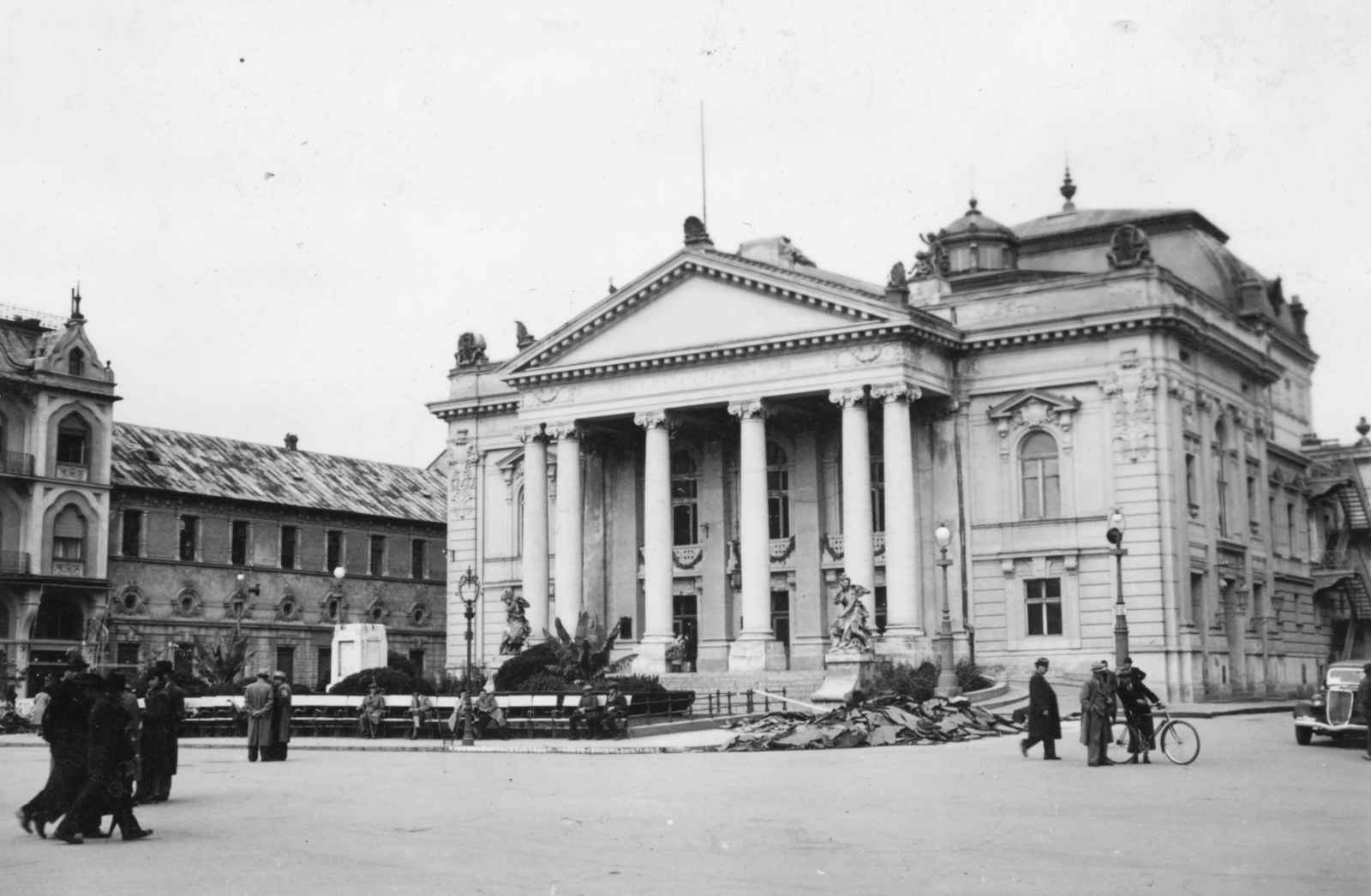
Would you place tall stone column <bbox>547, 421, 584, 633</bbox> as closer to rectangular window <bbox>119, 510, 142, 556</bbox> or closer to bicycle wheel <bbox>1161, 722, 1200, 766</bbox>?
rectangular window <bbox>119, 510, 142, 556</bbox>

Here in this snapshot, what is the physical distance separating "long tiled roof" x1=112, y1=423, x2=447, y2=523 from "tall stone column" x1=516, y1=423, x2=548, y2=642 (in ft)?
57.5

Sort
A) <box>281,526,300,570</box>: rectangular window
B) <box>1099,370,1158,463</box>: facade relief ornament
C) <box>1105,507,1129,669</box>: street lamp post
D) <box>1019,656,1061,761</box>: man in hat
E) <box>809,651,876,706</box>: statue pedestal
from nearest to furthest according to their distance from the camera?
<box>1019,656,1061,761</box>: man in hat < <box>1105,507,1129,669</box>: street lamp post < <box>809,651,876,706</box>: statue pedestal < <box>1099,370,1158,463</box>: facade relief ornament < <box>281,526,300,570</box>: rectangular window

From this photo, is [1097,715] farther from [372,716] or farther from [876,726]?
[372,716]

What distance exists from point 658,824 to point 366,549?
5782 cm

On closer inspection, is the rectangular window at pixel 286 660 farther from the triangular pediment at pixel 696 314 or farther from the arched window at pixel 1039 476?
the arched window at pixel 1039 476

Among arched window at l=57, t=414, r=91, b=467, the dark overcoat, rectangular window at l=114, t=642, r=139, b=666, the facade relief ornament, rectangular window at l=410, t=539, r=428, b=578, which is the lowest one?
the dark overcoat

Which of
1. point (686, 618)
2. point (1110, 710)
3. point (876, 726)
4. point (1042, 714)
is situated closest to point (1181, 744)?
point (1110, 710)

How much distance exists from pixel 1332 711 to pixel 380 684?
867 inches

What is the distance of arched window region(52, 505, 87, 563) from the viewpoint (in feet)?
193

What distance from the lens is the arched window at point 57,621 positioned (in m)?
58.2

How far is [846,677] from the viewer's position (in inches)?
1601

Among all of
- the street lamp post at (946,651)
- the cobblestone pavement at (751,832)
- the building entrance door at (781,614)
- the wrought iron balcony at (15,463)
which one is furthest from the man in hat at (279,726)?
the wrought iron balcony at (15,463)

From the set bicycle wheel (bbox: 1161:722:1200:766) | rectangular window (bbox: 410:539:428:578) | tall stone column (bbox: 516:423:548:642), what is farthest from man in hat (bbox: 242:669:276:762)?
rectangular window (bbox: 410:539:428:578)

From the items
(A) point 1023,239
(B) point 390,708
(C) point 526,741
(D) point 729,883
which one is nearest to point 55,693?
(D) point 729,883
